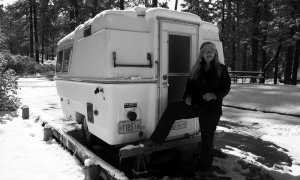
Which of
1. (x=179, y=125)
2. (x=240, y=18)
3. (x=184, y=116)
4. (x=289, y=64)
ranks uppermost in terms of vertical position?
(x=240, y=18)

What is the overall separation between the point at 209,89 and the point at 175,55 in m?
1.04

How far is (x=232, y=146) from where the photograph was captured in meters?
6.64

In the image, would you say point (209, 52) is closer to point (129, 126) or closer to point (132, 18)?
point (132, 18)

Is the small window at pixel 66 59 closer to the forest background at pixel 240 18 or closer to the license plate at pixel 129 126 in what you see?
the license plate at pixel 129 126

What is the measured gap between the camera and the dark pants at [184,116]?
4566 mm

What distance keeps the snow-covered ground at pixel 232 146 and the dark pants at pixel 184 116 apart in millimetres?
Result: 646

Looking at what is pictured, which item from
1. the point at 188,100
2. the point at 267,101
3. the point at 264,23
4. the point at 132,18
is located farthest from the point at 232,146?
the point at 264,23

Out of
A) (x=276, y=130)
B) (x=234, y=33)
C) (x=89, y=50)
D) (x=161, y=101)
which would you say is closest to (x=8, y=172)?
(x=89, y=50)

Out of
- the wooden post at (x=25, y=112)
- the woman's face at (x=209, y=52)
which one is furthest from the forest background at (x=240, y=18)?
the woman's face at (x=209, y=52)

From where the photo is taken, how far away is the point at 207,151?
4.72 meters

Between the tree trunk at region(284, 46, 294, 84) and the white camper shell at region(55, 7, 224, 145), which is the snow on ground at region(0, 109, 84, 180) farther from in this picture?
the tree trunk at region(284, 46, 294, 84)

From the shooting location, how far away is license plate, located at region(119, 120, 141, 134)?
15.1 ft

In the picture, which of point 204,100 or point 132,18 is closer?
point 204,100

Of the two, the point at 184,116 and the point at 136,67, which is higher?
the point at 136,67
